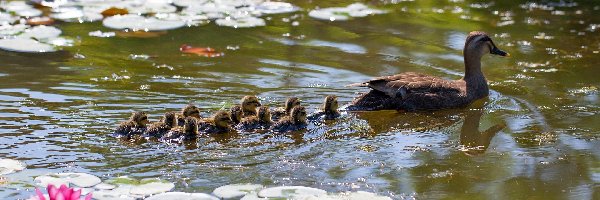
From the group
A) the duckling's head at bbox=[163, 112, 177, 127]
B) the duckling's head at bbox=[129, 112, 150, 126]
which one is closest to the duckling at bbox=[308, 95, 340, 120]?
the duckling's head at bbox=[163, 112, 177, 127]

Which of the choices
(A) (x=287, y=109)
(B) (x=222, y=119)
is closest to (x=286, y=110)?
(A) (x=287, y=109)

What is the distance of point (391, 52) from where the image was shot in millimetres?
10758

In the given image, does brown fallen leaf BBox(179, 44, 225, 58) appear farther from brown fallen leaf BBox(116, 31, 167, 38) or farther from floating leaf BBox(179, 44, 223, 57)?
brown fallen leaf BBox(116, 31, 167, 38)

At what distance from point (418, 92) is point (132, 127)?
2.39 meters

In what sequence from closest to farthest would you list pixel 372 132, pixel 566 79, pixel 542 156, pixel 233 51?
1. pixel 542 156
2. pixel 372 132
3. pixel 566 79
4. pixel 233 51

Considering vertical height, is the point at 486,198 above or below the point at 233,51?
below

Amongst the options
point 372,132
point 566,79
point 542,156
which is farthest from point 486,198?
point 566,79

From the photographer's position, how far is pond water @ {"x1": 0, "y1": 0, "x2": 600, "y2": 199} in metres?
6.88

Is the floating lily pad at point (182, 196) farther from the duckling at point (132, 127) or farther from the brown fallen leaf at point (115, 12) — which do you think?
the brown fallen leaf at point (115, 12)

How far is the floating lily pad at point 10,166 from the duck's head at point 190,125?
3.87 feet

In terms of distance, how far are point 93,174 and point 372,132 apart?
217cm

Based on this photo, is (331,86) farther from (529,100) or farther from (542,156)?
(542,156)

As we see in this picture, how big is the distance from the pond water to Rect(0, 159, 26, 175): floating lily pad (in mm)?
65

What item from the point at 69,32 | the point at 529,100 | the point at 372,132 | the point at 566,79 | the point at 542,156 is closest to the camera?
the point at 542,156
